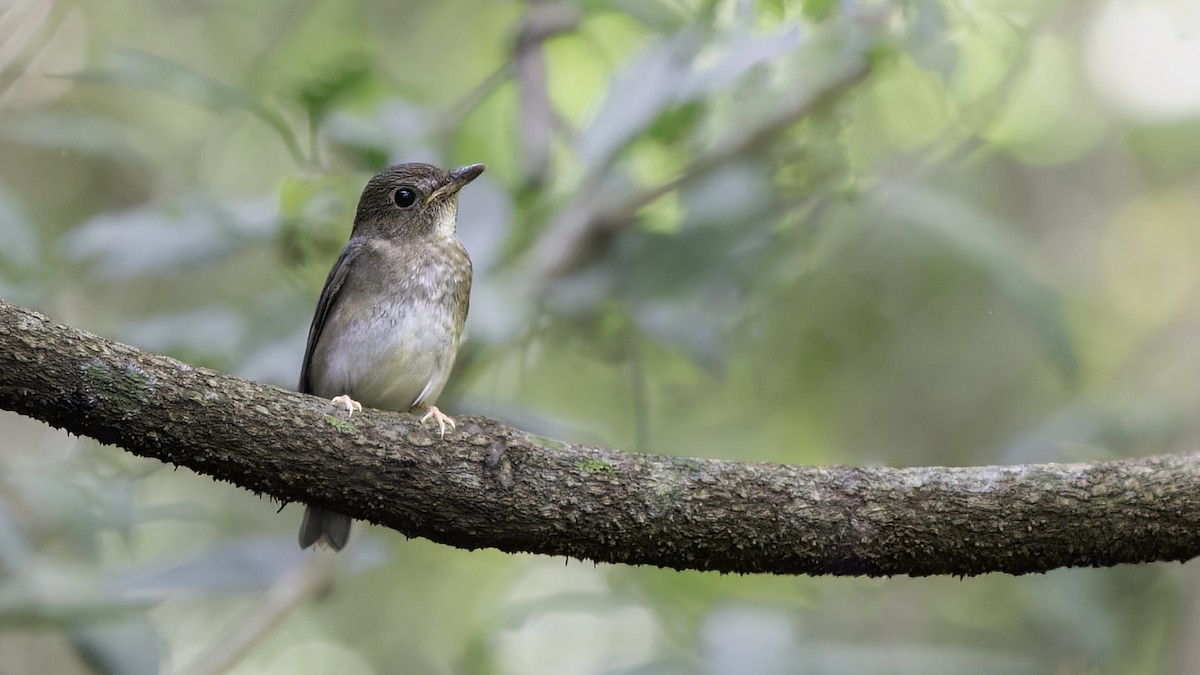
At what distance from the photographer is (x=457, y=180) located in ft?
14.0

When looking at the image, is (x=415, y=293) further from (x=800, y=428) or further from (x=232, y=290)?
(x=800, y=428)

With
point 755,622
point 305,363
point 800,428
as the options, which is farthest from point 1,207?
point 800,428

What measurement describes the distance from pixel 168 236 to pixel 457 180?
992 millimetres

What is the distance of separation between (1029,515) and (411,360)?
1982 millimetres

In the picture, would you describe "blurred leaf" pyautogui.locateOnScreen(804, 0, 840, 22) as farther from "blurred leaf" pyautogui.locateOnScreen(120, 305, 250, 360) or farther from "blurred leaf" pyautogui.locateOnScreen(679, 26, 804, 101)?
"blurred leaf" pyautogui.locateOnScreen(120, 305, 250, 360)

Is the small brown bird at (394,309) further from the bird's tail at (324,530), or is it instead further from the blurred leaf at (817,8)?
the blurred leaf at (817,8)

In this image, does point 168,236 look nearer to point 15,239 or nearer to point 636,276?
point 15,239

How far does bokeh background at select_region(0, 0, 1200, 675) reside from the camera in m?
3.80

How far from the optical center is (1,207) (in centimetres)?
363

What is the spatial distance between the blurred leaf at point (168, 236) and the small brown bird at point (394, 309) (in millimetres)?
411

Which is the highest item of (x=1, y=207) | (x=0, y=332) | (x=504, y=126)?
(x=504, y=126)

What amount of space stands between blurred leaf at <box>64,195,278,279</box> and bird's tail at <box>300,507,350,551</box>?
856 millimetres

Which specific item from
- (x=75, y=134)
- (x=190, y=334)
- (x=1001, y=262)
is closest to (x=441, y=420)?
(x=190, y=334)

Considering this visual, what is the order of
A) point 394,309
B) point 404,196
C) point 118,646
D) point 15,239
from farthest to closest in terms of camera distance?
1. point 404,196
2. point 394,309
3. point 15,239
4. point 118,646
